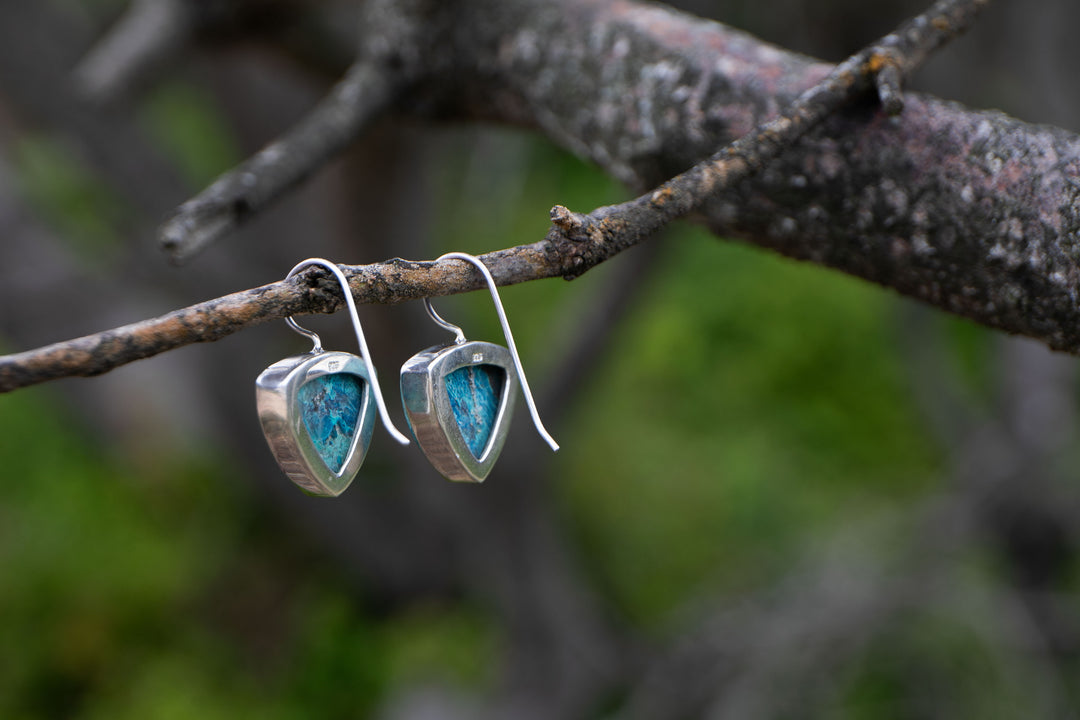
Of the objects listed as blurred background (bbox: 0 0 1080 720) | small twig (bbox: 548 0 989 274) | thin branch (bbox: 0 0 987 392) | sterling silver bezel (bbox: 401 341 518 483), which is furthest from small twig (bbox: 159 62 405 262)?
blurred background (bbox: 0 0 1080 720)

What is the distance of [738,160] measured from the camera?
0.81 m

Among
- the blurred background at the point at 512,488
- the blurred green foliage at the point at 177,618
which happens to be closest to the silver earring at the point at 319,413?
the blurred background at the point at 512,488

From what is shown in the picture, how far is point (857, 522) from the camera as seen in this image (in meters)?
3.80

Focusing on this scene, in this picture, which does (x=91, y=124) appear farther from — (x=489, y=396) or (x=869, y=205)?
(x=869, y=205)

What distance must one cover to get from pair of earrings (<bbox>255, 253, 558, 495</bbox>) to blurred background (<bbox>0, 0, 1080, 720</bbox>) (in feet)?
4.21

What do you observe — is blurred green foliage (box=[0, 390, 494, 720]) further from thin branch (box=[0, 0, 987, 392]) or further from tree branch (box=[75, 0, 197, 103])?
thin branch (box=[0, 0, 987, 392])

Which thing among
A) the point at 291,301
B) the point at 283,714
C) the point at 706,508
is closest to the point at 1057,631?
the point at 706,508

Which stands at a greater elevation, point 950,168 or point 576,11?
point 576,11

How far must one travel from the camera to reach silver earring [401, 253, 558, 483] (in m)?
0.83

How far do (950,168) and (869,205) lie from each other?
8 cm

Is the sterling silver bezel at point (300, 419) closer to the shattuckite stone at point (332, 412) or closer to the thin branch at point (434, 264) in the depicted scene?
the shattuckite stone at point (332, 412)

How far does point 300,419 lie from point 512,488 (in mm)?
2676

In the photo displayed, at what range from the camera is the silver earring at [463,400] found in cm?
83

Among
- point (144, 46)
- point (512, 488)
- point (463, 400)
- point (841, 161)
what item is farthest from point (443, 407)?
point (512, 488)
